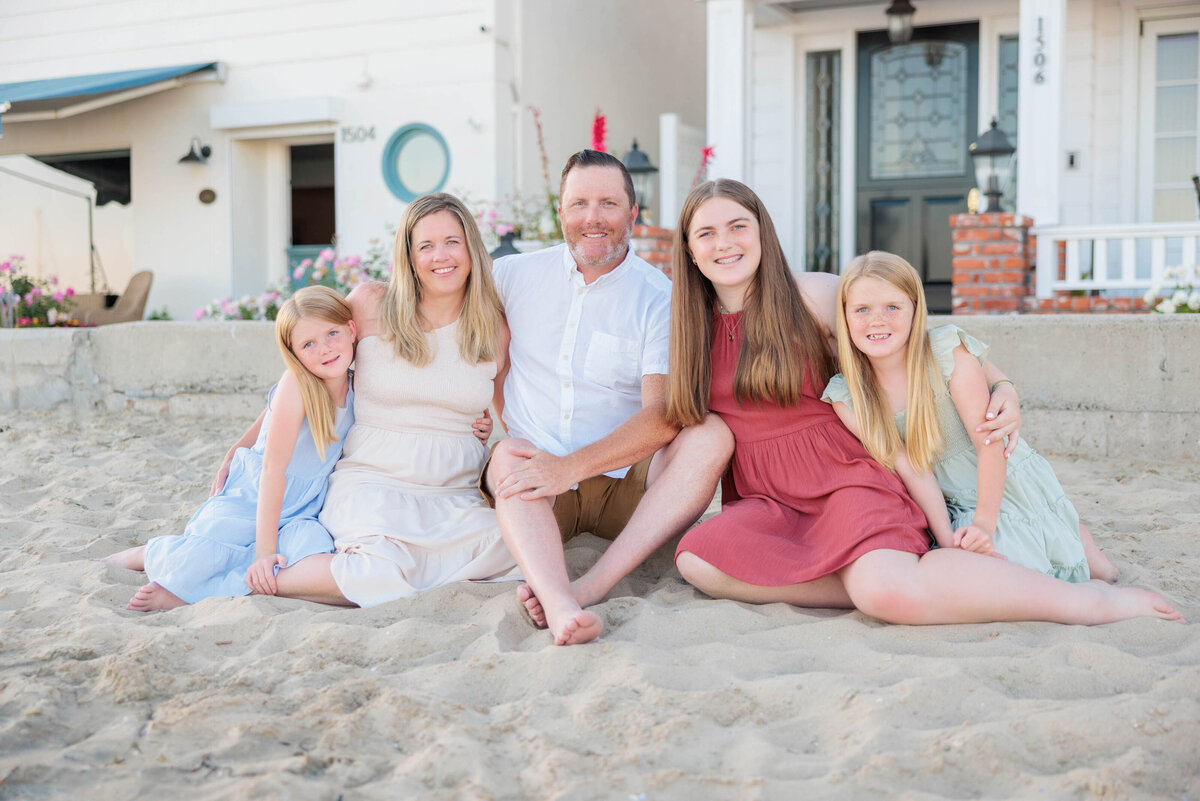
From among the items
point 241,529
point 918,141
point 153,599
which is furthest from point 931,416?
point 918,141

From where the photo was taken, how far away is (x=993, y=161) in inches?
247

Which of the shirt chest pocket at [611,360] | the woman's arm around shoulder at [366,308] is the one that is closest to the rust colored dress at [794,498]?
the shirt chest pocket at [611,360]

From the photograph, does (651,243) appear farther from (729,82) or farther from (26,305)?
(26,305)

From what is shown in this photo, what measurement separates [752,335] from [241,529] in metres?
1.52

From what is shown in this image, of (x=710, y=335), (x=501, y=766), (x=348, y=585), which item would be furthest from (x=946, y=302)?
(x=501, y=766)

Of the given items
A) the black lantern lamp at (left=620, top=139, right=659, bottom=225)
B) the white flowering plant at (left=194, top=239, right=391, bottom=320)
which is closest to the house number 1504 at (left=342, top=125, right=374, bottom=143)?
the white flowering plant at (left=194, top=239, right=391, bottom=320)

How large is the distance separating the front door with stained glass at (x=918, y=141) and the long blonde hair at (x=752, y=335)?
18.1 ft

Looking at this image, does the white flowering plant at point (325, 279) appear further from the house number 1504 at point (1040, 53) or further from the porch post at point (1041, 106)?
the house number 1504 at point (1040, 53)

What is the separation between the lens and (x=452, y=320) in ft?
9.67

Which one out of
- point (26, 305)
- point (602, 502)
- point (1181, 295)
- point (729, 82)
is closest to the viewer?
point (602, 502)

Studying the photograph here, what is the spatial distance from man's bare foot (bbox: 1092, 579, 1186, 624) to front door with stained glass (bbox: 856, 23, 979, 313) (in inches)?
228

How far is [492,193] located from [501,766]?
22.6 ft

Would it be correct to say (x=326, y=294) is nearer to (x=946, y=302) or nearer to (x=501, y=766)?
(x=501, y=766)

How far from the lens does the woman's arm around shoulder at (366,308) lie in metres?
2.93
